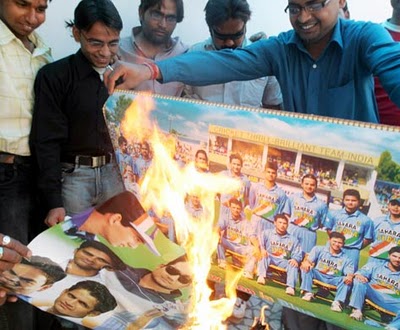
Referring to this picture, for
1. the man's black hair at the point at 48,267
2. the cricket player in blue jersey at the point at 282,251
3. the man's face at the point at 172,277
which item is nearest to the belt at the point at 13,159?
the man's black hair at the point at 48,267

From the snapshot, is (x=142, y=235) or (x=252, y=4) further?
(x=252, y=4)

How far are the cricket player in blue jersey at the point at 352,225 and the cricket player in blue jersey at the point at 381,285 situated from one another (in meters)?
0.03

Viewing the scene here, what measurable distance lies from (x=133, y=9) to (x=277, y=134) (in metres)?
1.75

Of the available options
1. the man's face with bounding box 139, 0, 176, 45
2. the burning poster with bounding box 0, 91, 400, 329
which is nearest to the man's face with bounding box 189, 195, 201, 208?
the burning poster with bounding box 0, 91, 400, 329

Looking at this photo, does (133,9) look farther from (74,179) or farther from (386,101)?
(386,101)

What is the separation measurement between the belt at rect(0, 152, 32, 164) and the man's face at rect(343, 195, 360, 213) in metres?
1.11

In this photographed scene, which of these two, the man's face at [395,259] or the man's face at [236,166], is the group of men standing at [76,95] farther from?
the man's face at [395,259]

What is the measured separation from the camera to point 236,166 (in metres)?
1.07

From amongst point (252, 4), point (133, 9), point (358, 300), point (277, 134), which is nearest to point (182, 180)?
point (277, 134)

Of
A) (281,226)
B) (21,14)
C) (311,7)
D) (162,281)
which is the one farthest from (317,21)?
(21,14)

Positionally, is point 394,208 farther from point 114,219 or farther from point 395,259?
point 114,219

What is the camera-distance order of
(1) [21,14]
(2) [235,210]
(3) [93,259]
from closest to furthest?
1. (2) [235,210]
2. (3) [93,259]
3. (1) [21,14]

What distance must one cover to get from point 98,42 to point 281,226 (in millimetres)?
997

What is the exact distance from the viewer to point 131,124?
125 cm
